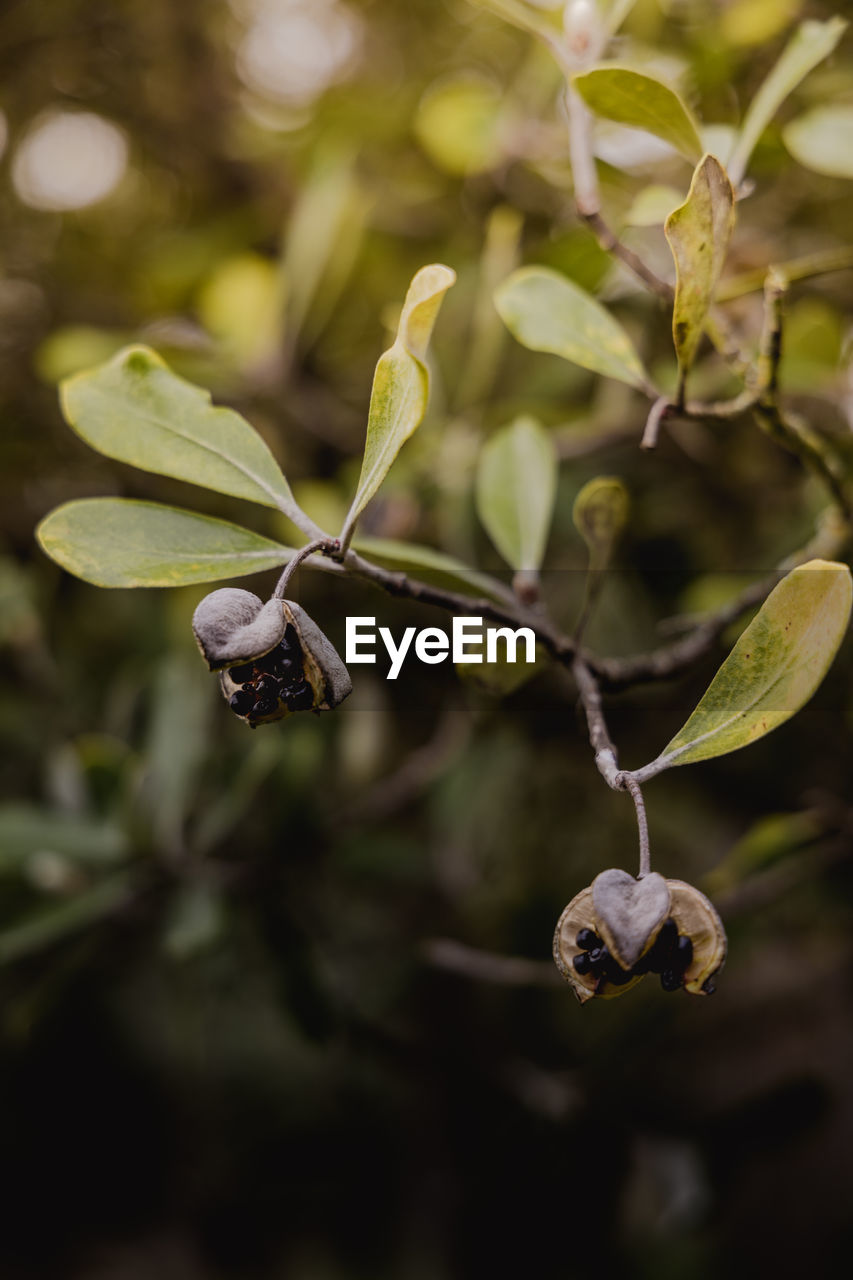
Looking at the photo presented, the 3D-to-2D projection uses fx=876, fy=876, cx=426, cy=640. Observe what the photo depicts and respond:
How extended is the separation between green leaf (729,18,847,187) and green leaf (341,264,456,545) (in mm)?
271

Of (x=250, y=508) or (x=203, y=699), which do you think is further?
(x=250, y=508)

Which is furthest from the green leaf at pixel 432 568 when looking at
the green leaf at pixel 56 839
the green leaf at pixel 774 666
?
the green leaf at pixel 56 839

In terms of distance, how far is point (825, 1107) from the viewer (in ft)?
3.10

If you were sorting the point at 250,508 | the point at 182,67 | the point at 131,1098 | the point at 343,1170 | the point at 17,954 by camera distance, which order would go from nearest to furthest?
the point at 17,954
the point at 250,508
the point at 182,67
the point at 343,1170
the point at 131,1098

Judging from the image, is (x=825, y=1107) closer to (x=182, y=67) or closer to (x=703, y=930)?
(x=703, y=930)

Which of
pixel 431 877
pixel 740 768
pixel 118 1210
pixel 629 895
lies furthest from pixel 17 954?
pixel 118 1210

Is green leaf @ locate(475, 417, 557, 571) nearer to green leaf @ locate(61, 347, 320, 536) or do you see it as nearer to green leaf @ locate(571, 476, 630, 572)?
green leaf @ locate(571, 476, 630, 572)

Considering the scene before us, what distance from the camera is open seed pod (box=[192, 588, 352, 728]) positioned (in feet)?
1.25

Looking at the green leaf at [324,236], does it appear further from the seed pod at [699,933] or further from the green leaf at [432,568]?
the seed pod at [699,933]

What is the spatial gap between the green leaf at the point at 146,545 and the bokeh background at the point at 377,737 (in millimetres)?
356

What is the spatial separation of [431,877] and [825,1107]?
552mm

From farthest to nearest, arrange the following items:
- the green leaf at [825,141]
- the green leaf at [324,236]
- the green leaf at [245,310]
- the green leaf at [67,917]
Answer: the green leaf at [245,310] < the green leaf at [324,236] < the green leaf at [67,917] < the green leaf at [825,141]

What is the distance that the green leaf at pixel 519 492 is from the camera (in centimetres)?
61

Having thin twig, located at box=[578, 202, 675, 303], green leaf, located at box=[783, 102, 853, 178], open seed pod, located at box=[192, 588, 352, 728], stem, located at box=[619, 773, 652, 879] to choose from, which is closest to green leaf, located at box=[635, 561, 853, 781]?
stem, located at box=[619, 773, 652, 879]
